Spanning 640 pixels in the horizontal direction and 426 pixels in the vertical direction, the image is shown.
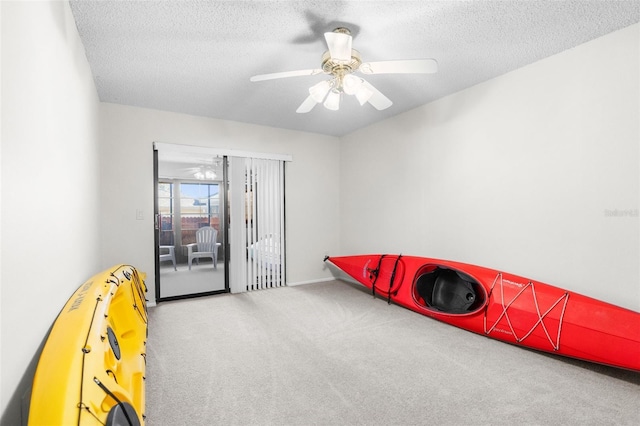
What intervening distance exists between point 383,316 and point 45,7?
3.30 meters

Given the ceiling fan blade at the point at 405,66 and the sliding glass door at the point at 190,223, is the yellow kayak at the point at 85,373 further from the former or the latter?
the sliding glass door at the point at 190,223

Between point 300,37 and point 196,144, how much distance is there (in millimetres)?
2295

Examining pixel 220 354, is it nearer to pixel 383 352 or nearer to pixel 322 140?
pixel 383 352

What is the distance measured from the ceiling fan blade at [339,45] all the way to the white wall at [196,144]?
2560 mm

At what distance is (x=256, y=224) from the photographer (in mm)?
4285

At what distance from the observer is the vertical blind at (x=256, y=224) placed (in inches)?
162

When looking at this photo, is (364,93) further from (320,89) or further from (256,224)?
(256,224)

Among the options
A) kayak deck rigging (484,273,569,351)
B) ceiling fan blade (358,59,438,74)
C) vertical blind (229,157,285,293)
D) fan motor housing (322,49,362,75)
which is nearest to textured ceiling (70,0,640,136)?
fan motor housing (322,49,362,75)

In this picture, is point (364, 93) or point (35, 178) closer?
point (35, 178)

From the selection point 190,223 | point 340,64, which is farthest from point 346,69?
point 190,223

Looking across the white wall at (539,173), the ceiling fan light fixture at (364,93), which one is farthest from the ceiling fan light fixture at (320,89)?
the white wall at (539,173)

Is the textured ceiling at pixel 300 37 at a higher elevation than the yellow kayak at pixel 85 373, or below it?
higher

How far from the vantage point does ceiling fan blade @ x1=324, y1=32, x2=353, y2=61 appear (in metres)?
1.77

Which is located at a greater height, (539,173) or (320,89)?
(320,89)
